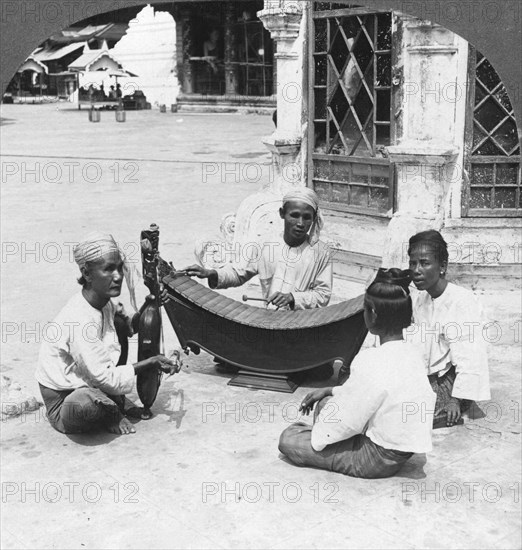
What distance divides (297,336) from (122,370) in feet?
4.19

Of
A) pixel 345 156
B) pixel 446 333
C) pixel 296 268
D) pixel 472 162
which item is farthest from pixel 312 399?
pixel 345 156

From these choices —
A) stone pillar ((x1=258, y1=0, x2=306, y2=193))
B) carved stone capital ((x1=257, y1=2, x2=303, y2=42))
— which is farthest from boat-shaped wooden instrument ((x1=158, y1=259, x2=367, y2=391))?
carved stone capital ((x1=257, y1=2, x2=303, y2=42))

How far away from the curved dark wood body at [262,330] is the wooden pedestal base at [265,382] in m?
0.06

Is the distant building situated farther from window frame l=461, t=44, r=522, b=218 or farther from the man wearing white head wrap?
the man wearing white head wrap

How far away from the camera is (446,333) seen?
470 centimetres

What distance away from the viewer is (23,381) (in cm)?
561

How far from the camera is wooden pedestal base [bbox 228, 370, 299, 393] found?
213 inches

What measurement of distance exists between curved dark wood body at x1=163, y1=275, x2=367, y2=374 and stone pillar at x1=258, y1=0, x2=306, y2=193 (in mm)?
2192

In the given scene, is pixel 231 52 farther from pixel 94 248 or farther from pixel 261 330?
pixel 94 248

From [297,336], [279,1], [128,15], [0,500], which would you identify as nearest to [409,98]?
[279,1]

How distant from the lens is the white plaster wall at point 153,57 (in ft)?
122

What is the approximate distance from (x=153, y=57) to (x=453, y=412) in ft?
116

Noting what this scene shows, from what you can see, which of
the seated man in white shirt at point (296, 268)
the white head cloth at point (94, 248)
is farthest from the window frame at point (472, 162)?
the white head cloth at point (94, 248)

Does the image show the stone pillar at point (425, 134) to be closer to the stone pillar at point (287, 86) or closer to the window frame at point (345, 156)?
the window frame at point (345, 156)
